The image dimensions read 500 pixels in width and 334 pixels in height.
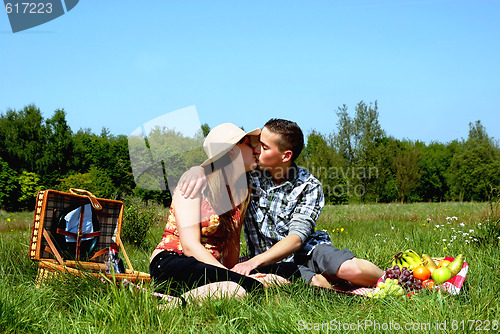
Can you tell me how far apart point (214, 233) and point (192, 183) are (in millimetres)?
526

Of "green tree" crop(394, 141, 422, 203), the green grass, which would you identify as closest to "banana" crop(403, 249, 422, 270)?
the green grass

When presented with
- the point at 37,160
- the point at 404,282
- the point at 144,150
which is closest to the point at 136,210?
the point at 144,150

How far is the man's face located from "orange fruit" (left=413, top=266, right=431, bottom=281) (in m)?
1.47

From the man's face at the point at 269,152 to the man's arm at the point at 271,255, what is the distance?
736 mm

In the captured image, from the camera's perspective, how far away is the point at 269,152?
3959 mm

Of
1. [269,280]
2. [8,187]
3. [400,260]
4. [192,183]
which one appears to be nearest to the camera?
[192,183]

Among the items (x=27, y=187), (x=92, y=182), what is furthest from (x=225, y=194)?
(x=27, y=187)

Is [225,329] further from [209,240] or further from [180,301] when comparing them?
[209,240]

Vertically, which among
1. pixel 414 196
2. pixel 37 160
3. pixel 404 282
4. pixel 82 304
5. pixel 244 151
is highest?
pixel 37 160

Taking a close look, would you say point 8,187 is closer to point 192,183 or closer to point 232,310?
point 192,183

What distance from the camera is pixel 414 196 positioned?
150 ft

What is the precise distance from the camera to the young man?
377cm

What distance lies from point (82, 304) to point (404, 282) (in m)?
2.39

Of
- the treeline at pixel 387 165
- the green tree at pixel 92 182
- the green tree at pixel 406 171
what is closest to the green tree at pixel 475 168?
the treeline at pixel 387 165
